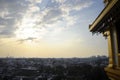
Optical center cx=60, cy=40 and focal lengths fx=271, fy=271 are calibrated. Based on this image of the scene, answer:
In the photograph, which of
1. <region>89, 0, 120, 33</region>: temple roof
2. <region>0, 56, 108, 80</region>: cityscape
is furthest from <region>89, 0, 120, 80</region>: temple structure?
<region>0, 56, 108, 80</region>: cityscape

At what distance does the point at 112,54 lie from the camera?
333 inches

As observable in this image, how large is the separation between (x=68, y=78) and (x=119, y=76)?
6916 centimetres

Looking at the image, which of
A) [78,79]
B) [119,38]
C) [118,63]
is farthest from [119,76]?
[78,79]

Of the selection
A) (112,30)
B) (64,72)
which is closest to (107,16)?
(112,30)

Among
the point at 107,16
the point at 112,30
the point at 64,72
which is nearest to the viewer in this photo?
the point at 107,16

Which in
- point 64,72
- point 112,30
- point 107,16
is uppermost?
point 107,16

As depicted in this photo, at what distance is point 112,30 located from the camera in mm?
8492

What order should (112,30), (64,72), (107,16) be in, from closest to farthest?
(107,16), (112,30), (64,72)

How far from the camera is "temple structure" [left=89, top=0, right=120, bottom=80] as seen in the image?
670 cm

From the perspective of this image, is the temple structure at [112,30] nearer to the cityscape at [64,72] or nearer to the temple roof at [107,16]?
the temple roof at [107,16]

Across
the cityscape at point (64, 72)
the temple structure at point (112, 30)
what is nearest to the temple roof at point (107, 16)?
the temple structure at point (112, 30)

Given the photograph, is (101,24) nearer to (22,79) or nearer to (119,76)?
(119,76)

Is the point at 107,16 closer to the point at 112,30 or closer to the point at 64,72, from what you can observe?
the point at 112,30

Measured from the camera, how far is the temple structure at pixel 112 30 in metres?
6.70
